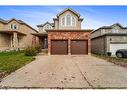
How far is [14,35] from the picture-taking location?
3177 cm

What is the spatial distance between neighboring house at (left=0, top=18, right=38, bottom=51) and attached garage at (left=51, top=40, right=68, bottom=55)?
25.3 ft

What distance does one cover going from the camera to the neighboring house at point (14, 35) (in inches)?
1281

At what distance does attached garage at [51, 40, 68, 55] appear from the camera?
25.5m

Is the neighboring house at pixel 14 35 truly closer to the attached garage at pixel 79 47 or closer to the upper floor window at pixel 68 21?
the upper floor window at pixel 68 21

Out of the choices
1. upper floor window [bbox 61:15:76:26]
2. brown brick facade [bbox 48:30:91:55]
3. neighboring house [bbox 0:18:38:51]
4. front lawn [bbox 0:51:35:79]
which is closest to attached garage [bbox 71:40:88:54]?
brown brick facade [bbox 48:30:91:55]

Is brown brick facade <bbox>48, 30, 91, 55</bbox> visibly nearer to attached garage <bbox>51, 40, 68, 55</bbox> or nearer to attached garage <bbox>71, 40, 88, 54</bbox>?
attached garage <bbox>51, 40, 68, 55</bbox>

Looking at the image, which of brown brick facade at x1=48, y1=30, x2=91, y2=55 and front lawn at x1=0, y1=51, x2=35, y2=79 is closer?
front lawn at x1=0, y1=51, x2=35, y2=79

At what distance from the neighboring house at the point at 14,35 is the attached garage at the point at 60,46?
7.72 meters

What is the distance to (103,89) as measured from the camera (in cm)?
688

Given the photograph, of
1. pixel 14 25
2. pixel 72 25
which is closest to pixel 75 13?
pixel 72 25

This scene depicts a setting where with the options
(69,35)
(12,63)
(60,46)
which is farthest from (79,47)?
(12,63)

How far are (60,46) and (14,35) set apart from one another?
32.6ft
